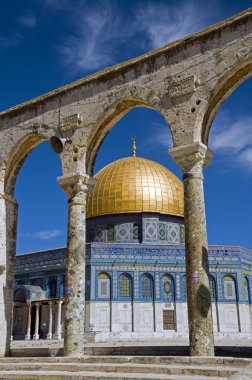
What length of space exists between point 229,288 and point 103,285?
8249 millimetres

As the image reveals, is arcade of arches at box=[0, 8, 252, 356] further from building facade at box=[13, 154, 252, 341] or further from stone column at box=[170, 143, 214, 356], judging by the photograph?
building facade at box=[13, 154, 252, 341]

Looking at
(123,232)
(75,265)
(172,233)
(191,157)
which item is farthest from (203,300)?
(172,233)

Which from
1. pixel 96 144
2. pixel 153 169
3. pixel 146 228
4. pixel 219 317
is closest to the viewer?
pixel 96 144

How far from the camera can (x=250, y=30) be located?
877 centimetres

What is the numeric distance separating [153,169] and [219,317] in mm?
11394

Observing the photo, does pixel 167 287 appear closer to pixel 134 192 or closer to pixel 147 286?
pixel 147 286

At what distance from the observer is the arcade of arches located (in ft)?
28.5

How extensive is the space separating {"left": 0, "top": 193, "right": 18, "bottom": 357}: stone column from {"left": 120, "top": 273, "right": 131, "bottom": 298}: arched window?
60.8 ft

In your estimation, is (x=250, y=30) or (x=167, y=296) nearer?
(x=250, y=30)

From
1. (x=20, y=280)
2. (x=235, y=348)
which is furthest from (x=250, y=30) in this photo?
(x=20, y=280)

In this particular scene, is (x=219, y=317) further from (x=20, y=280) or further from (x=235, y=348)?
(x=235, y=348)

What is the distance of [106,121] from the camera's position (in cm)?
1084

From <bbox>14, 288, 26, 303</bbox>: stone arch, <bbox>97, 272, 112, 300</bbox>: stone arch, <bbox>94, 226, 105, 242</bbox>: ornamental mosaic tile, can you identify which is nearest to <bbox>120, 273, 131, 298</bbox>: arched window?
<bbox>97, 272, 112, 300</bbox>: stone arch

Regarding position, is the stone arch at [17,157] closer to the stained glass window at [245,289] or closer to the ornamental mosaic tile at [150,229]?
the ornamental mosaic tile at [150,229]
